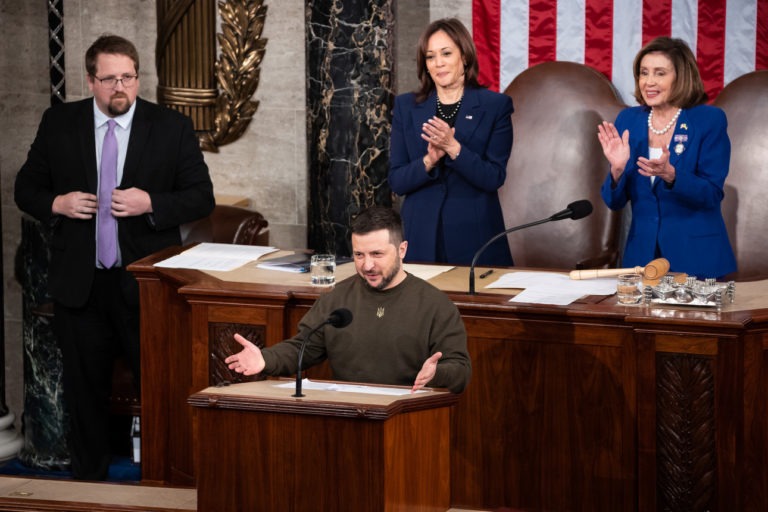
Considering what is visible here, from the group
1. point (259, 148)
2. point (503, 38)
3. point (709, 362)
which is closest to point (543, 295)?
point (709, 362)

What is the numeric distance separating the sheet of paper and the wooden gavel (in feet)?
1.94

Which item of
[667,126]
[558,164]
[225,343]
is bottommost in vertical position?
[225,343]

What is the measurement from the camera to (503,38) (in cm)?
781

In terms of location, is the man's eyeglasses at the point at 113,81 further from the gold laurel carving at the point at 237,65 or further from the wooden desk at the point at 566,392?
the gold laurel carving at the point at 237,65

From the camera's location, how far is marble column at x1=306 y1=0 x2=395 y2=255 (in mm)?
7668

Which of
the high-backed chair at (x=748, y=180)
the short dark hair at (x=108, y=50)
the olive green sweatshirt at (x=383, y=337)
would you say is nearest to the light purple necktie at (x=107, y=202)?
the short dark hair at (x=108, y=50)

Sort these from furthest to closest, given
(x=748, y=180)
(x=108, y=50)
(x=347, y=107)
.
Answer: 1. (x=347, y=107)
2. (x=748, y=180)
3. (x=108, y=50)

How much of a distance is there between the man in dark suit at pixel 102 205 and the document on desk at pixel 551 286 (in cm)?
159

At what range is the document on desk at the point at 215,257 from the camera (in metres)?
5.93

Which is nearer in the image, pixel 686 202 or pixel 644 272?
pixel 644 272

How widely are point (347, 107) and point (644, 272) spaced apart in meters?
2.99

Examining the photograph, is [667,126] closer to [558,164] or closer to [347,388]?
[558,164]

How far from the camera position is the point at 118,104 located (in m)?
6.11

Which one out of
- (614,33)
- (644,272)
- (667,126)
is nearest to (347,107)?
(614,33)
